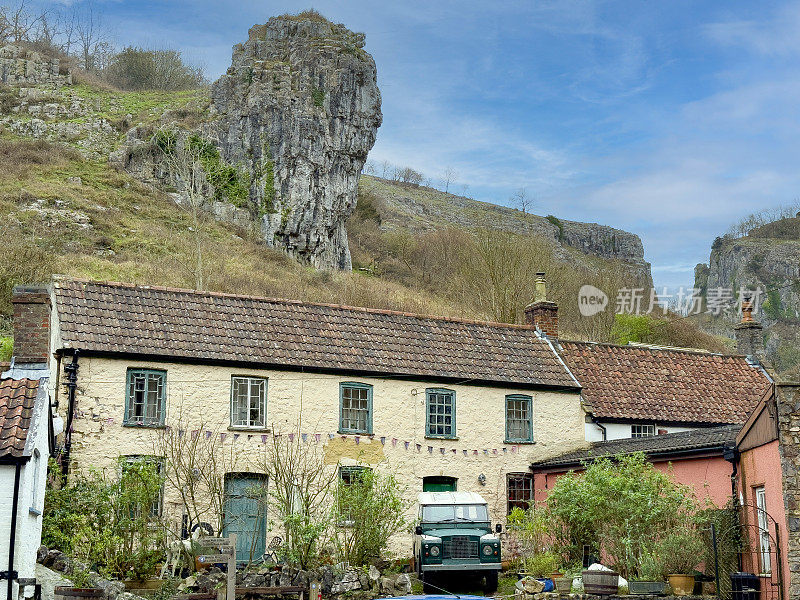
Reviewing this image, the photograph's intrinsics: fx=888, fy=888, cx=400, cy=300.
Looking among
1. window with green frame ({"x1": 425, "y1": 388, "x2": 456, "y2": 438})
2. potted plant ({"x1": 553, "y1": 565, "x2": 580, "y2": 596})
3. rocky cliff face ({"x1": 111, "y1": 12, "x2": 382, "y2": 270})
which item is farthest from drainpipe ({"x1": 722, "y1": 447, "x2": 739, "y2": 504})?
rocky cliff face ({"x1": 111, "y1": 12, "x2": 382, "y2": 270})

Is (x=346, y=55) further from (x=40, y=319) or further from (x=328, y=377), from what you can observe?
(x=40, y=319)

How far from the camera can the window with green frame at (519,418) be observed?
85.3 ft

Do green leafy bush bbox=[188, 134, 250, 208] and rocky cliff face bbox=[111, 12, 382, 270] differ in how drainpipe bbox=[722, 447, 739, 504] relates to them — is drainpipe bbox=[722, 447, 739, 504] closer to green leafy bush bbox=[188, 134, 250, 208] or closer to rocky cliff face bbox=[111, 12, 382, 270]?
rocky cliff face bbox=[111, 12, 382, 270]

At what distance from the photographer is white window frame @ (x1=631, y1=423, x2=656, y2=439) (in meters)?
26.9

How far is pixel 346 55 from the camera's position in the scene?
6562 cm

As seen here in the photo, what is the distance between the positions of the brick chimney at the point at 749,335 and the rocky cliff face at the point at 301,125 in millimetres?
35481

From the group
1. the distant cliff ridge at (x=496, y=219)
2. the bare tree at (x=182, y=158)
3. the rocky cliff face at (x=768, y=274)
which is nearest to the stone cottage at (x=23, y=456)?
the bare tree at (x=182, y=158)

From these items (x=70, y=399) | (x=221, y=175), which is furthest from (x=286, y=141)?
(x=70, y=399)

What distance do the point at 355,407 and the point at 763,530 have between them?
11106 millimetres

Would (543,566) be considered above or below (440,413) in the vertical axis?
below

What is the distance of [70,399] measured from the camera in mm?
20891

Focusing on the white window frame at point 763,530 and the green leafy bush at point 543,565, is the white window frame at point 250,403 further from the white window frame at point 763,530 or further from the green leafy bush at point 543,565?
the white window frame at point 763,530

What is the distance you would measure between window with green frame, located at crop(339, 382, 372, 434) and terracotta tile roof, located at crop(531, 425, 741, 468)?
5220mm

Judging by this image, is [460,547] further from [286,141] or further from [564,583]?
[286,141]
